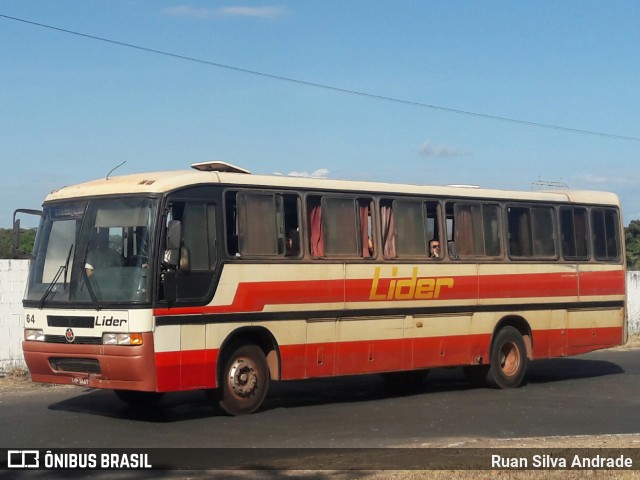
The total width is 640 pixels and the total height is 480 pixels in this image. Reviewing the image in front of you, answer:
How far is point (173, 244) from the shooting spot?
45.9ft

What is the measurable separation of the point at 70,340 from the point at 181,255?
1.74m

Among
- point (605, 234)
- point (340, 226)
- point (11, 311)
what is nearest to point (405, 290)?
point (340, 226)

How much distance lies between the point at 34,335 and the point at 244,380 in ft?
9.10

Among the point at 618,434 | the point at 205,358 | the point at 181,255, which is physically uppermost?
the point at 181,255

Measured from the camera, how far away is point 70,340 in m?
14.1

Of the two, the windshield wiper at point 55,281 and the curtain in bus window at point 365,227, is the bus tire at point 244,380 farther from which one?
the curtain in bus window at point 365,227

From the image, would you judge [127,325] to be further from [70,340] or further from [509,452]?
[509,452]

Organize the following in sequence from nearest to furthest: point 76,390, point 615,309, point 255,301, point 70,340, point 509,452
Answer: point 509,452 → point 70,340 → point 255,301 → point 76,390 → point 615,309

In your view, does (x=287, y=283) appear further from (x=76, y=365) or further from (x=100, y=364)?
(x=76, y=365)

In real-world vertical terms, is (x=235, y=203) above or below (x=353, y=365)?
above

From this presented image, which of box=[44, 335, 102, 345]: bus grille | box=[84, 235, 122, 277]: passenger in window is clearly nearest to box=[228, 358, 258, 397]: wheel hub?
box=[44, 335, 102, 345]: bus grille

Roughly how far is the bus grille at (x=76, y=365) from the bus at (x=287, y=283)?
0.07ft

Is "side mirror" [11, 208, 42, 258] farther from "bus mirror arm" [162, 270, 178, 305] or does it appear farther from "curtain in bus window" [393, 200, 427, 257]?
"curtain in bus window" [393, 200, 427, 257]

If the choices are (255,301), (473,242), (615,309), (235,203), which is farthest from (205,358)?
(615,309)
